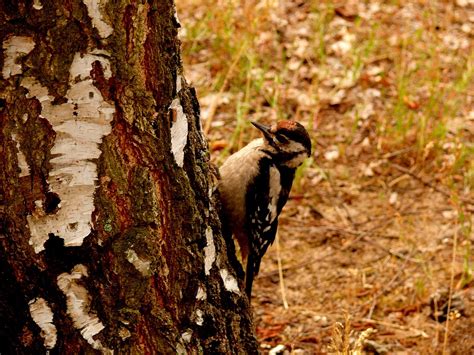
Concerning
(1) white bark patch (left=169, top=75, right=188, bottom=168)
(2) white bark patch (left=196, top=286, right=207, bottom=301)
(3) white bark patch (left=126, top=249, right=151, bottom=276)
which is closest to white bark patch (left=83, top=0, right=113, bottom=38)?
(1) white bark patch (left=169, top=75, right=188, bottom=168)

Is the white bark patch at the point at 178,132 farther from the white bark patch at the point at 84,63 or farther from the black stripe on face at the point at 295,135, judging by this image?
the black stripe on face at the point at 295,135

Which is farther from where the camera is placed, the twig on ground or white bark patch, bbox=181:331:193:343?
the twig on ground

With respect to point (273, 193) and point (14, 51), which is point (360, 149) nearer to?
point (273, 193)

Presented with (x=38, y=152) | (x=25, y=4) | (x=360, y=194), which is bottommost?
(x=360, y=194)

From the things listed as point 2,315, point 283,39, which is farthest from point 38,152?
point 283,39

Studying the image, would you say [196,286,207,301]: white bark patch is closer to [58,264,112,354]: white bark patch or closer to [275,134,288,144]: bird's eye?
[58,264,112,354]: white bark patch

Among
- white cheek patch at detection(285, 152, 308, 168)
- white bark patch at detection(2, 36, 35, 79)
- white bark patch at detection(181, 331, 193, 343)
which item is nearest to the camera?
white bark patch at detection(2, 36, 35, 79)

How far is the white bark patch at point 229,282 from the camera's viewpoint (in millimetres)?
3156

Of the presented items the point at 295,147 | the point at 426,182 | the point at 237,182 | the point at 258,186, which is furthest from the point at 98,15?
the point at 426,182

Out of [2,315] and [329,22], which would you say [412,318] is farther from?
[329,22]

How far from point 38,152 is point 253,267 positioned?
2.07m

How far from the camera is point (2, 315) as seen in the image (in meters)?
2.62

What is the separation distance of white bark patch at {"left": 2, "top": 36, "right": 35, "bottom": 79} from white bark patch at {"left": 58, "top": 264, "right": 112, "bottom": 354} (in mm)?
682

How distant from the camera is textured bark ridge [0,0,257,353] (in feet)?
7.90
